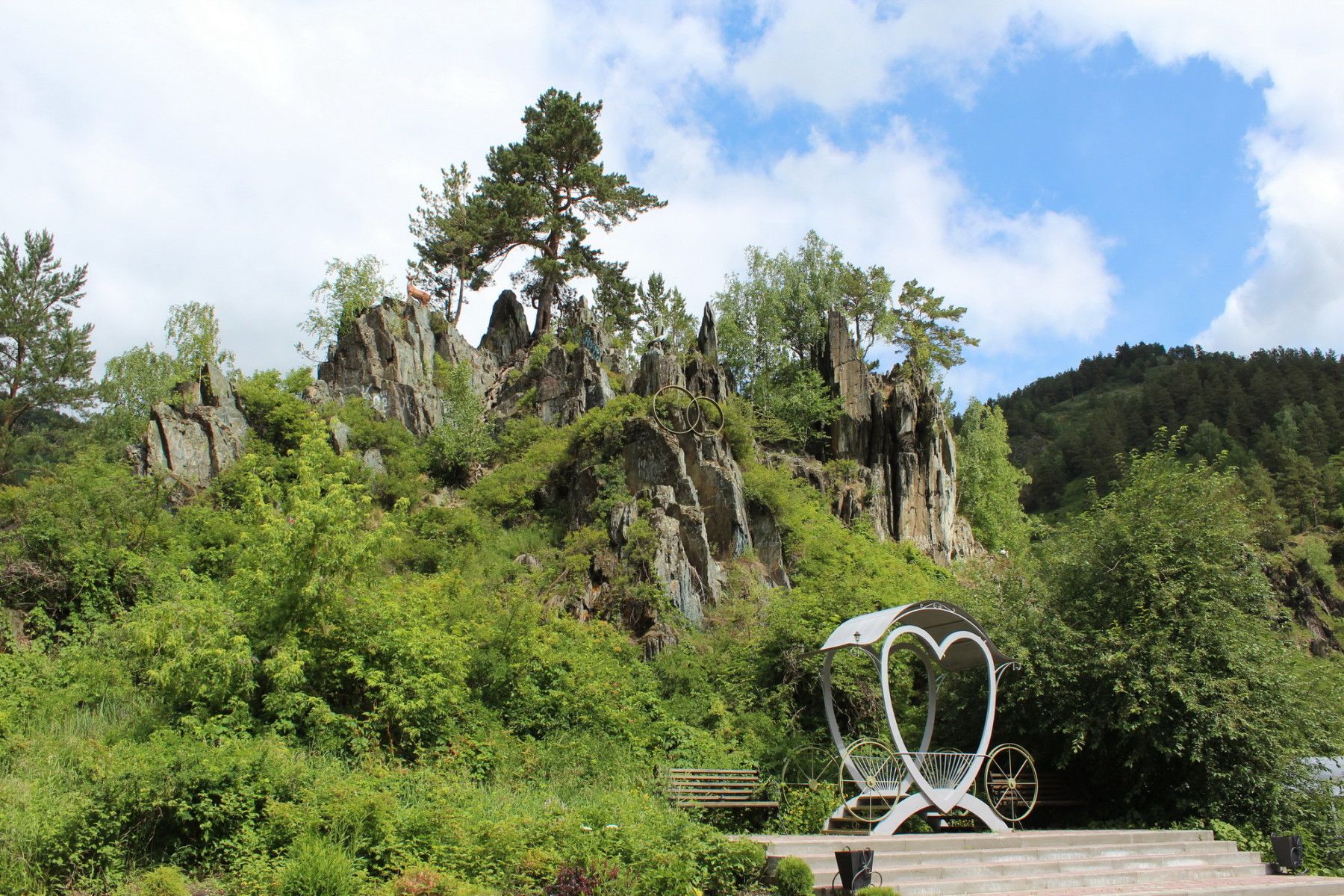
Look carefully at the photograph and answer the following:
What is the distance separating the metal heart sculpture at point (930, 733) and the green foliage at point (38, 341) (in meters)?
35.7

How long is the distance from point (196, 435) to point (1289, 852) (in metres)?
24.2

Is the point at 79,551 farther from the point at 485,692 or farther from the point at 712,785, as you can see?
the point at 712,785

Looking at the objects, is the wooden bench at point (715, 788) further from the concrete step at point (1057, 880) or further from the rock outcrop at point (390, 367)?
the rock outcrop at point (390, 367)

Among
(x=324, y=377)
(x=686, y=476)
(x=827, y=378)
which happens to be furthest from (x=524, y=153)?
(x=686, y=476)

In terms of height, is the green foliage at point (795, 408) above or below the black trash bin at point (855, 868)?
above

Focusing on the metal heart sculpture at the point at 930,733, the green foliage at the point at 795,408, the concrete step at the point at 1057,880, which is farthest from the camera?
the green foliage at the point at 795,408

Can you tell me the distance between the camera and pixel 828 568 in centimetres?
2102

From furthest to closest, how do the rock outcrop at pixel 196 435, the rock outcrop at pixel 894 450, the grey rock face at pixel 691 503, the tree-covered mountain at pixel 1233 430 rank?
the tree-covered mountain at pixel 1233 430
the rock outcrop at pixel 894 450
the rock outcrop at pixel 196 435
the grey rock face at pixel 691 503

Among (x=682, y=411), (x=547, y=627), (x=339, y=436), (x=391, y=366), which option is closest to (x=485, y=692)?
(x=547, y=627)

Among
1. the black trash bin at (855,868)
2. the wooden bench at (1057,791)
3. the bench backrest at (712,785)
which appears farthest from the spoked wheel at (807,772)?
the black trash bin at (855,868)

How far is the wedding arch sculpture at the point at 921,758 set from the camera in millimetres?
11062

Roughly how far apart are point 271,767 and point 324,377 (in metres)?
22.3

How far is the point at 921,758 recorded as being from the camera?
11.4 metres

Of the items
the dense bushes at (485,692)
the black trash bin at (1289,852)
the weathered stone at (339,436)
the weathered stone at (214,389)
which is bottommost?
the black trash bin at (1289,852)
